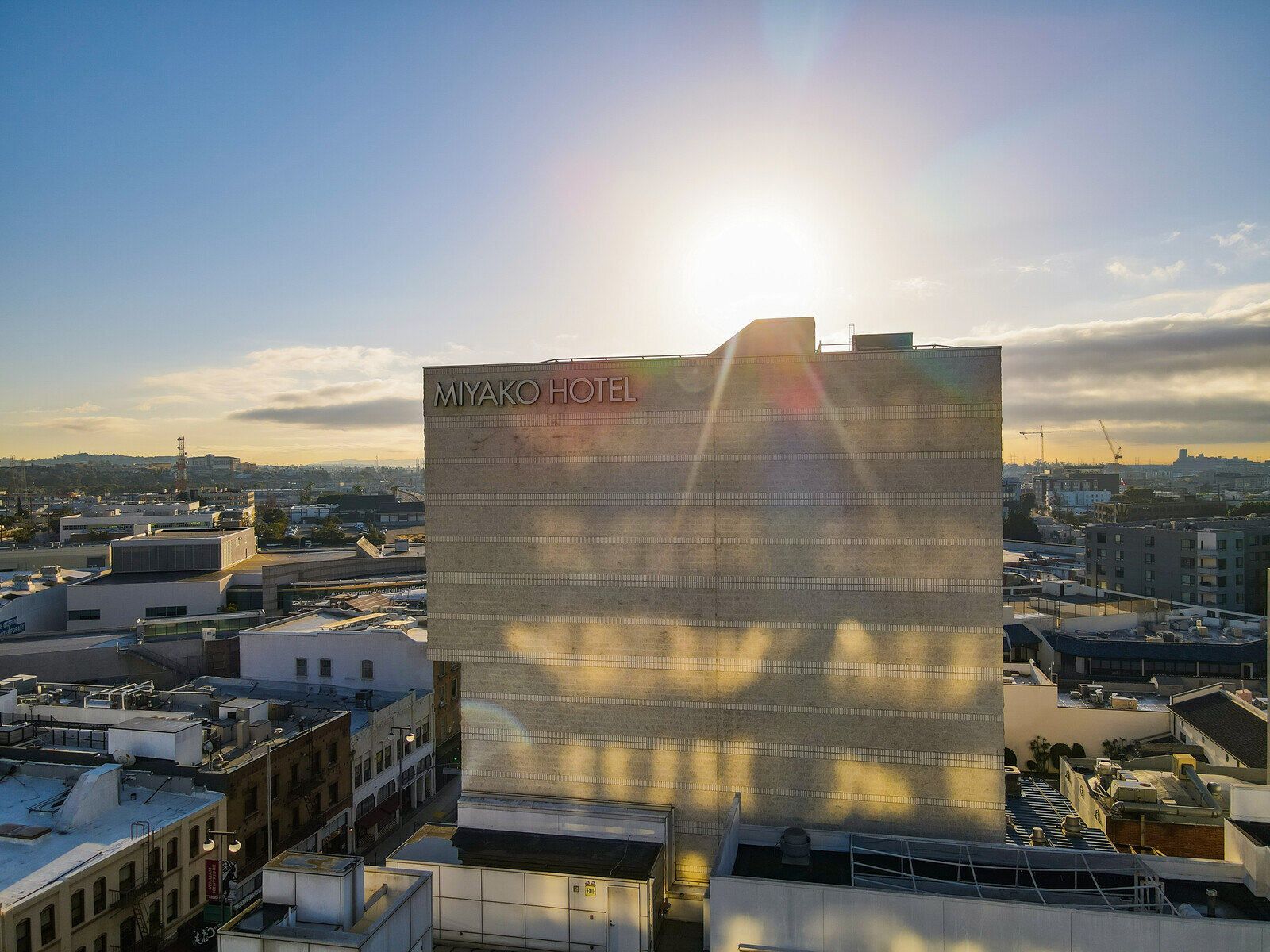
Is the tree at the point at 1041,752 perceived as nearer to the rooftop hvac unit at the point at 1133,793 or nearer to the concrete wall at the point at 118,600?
the rooftop hvac unit at the point at 1133,793

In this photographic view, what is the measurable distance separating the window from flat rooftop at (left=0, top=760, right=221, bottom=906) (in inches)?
1957

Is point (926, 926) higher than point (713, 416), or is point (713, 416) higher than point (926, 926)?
point (713, 416)

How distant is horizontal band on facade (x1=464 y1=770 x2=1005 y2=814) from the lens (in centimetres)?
2959

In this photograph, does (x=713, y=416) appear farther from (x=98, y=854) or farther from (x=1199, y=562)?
(x=1199, y=562)

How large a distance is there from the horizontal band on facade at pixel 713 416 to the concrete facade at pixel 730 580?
0.09 meters

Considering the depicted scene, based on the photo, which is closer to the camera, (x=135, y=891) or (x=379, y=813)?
(x=135, y=891)

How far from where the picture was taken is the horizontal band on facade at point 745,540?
29688 millimetres

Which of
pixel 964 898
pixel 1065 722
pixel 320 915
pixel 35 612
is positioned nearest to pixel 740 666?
pixel 964 898

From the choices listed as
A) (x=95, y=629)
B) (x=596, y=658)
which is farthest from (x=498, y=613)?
(x=95, y=629)

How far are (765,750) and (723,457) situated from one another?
41.2 feet

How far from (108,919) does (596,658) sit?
76.7 feet

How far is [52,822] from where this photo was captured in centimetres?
3356

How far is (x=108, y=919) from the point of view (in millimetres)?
31422

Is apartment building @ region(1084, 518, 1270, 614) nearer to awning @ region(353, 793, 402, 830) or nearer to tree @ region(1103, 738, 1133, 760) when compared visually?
tree @ region(1103, 738, 1133, 760)
